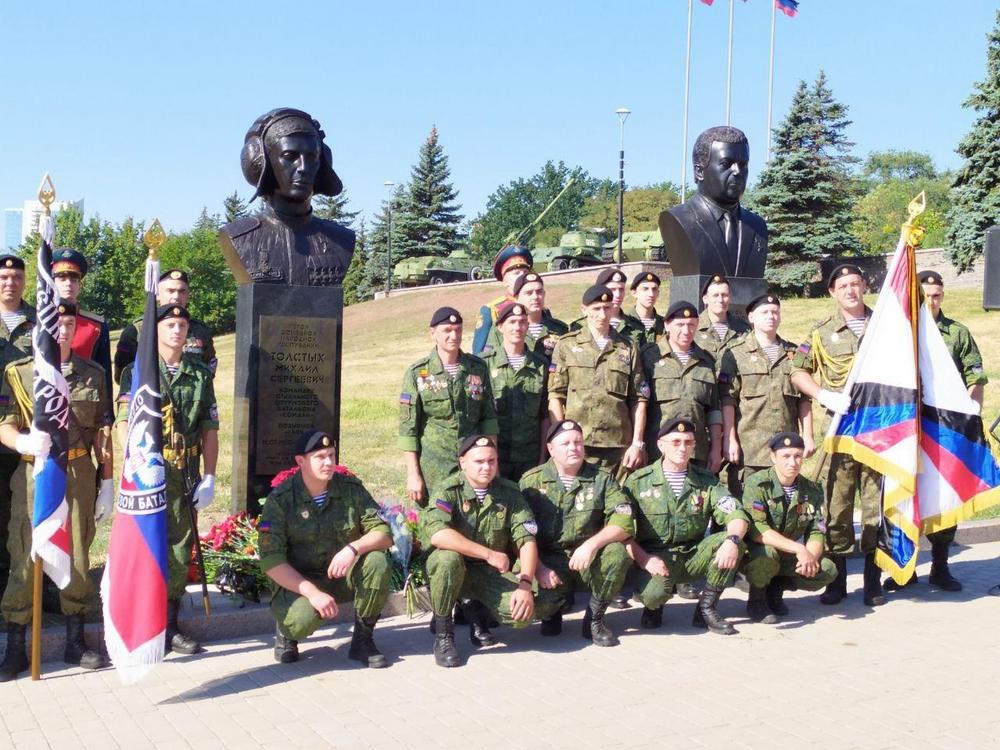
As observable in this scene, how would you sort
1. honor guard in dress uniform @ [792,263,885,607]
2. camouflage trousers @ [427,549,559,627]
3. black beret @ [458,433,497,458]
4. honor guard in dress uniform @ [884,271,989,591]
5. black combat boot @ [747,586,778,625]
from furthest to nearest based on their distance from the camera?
honor guard in dress uniform @ [884,271,989,591] < honor guard in dress uniform @ [792,263,885,607] < black combat boot @ [747,586,778,625] < black beret @ [458,433,497,458] < camouflage trousers @ [427,549,559,627]

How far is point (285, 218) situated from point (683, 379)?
8.98 feet

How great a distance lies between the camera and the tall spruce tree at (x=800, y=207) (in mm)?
31109

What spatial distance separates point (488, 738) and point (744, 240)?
15.1ft

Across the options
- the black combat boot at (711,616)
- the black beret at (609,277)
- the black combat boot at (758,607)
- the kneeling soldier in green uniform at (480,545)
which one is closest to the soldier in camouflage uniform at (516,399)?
the black beret at (609,277)

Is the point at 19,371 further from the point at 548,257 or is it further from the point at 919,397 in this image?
the point at 548,257

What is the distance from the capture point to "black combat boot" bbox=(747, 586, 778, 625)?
5.97m

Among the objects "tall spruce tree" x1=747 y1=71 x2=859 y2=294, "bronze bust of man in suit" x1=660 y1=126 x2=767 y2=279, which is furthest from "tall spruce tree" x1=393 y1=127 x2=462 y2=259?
"bronze bust of man in suit" x1=660 y1=126 x2=767 y2=279

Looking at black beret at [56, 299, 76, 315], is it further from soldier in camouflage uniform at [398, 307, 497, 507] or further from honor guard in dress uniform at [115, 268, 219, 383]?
soldier in camouflage uniform at [398, 307, 497, 507]

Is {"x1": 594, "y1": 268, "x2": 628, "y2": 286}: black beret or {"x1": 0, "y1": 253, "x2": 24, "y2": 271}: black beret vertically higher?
{"x1": 594, "y1": 268, "x2": 628, "y2": 286}: black beret

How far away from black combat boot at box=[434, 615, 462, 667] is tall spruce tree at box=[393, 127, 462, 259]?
44.7 meters

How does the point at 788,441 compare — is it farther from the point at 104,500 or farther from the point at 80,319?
the point at 80,319

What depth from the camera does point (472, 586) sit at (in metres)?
5.43

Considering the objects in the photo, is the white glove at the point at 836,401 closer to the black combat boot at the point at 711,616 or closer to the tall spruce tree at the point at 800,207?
the black combat boot at the point at 711,616

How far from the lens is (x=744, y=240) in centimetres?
764
